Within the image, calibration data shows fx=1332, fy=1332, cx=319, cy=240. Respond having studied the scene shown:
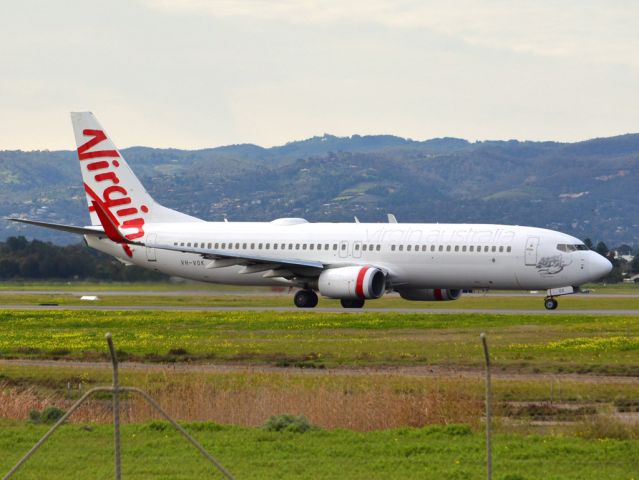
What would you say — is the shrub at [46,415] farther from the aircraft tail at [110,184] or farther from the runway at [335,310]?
the aircraft tail at [110,184]

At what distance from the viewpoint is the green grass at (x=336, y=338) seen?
35.3 metres

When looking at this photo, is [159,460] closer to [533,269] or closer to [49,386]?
[49,386]

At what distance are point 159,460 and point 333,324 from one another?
28.6 meters

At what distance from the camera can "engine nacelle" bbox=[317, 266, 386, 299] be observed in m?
57.1

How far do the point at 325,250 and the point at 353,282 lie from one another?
169 inches

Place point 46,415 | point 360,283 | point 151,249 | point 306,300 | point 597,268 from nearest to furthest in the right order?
point 46,415, point 597,268, point 360,283, point 306,300, point 151,249

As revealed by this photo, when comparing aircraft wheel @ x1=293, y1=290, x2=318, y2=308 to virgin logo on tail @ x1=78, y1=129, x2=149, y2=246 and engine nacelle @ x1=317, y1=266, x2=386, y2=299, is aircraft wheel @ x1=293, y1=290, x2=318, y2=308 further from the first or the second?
virgin logo on tail @ x1=78, y1=129, x2=149, y2=246

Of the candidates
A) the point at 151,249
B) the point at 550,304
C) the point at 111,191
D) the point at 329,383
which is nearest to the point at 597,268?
the point at 550,304

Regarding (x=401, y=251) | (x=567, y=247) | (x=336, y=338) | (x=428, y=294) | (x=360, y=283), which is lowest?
(x=336, y=338)

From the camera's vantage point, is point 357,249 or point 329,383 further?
point 357,249

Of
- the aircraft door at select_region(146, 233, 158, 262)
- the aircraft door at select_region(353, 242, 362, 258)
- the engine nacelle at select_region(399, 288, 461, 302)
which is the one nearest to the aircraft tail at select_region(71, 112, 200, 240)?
the aircraft door at select_region(146, 233, 158, 262)

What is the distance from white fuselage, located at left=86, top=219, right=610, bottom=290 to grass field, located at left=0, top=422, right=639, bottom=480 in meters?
35.3

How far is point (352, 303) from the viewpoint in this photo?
59719mm

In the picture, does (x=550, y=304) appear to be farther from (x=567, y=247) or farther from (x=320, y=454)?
(x=320, y=454)
